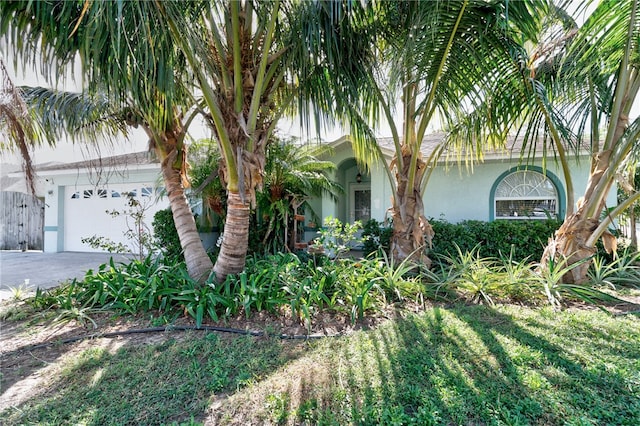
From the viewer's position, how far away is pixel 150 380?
2.97 meters

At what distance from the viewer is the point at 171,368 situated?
318 cm

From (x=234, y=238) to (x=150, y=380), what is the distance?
8.12 ft

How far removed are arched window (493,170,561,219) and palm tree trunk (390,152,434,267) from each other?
511cm

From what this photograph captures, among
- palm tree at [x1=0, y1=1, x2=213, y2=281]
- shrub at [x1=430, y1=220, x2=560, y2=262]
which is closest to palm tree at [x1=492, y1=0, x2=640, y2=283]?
shrub at [x1=430, y1=220, x2=560, y2=262]

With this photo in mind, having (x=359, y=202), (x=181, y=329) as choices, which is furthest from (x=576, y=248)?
(x=359, y=202)

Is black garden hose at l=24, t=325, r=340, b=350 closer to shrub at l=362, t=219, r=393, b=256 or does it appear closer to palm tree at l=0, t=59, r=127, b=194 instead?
palm tree at l=0, t=59, r=127, b=194

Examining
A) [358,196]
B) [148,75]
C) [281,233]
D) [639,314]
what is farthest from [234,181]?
[358,196]

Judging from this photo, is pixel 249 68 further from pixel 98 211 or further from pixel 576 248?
pixel 98 211

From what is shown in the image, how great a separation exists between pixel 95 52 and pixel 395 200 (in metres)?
5.40

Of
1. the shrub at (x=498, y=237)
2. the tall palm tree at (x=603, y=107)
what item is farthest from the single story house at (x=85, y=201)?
the tall palm tree at (x=603, y=107)

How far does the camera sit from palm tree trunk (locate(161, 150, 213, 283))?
5559mm

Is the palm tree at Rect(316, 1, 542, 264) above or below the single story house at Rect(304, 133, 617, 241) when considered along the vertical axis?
above

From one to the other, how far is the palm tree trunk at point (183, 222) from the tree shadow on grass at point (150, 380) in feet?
6.09

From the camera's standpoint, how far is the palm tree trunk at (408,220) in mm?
6328
